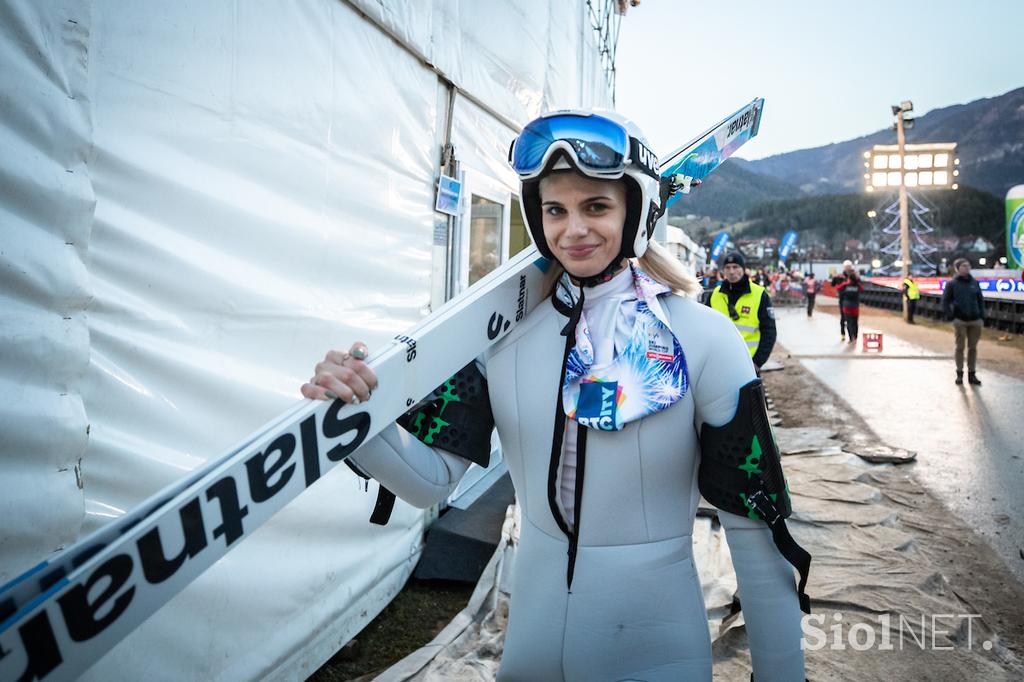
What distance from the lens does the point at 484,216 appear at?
5164 mm

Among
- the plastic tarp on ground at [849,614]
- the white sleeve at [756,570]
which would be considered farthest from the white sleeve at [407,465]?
the plastic tarp on ground at [849,614]

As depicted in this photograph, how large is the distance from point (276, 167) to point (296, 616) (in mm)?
2101

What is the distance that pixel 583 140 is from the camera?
1.44 m

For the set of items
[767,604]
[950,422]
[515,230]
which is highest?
[515,230]

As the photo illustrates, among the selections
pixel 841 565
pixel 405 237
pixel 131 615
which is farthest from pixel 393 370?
pixel 841 565

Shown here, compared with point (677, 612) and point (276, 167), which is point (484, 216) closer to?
point (276, 167)

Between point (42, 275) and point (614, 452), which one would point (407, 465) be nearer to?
point (614, 452)

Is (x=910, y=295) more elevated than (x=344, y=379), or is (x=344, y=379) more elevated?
(x=910, y=295)

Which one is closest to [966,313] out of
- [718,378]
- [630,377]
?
[718,378]

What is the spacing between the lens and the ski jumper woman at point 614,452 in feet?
4.49

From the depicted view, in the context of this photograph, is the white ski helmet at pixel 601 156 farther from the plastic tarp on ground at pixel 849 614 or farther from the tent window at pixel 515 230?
the tent window at pixel 515 230

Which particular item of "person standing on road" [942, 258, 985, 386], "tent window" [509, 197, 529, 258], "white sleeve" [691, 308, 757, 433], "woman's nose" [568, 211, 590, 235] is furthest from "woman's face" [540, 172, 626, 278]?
"person standing on road" [942, 258, 985, 386]

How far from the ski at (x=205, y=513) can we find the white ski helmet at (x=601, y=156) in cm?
30

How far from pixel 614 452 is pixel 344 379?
657mm
